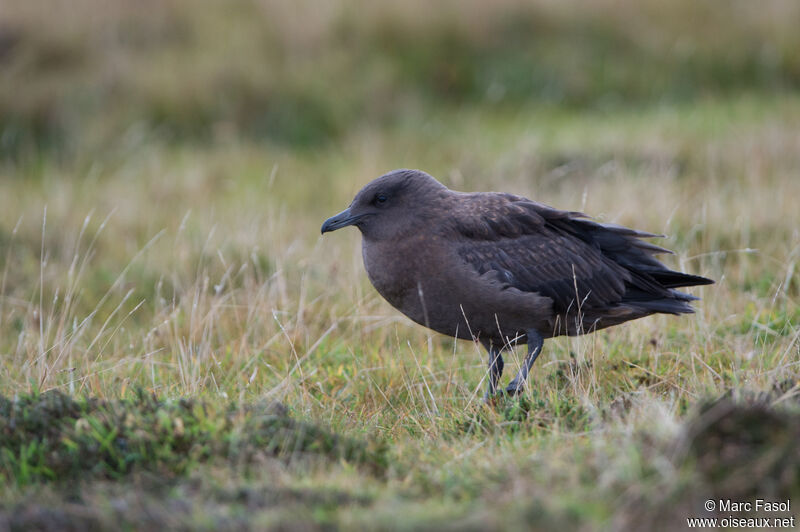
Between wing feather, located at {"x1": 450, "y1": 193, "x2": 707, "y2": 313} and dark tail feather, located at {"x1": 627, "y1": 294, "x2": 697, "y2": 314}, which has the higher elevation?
wing feather, located at {"x1": 450, "y1": 193, "x2": 707, "y2": 313}

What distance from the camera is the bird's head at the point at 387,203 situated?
5027 millimetres

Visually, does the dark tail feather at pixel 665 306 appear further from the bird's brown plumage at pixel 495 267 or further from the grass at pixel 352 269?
the grass at pixel 352 269

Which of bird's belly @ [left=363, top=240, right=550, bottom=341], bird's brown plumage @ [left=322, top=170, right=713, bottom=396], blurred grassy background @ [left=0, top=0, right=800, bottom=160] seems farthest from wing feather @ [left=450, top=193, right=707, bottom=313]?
blurred grassy background @ [left=0, top=0, right=800, bottom=160]

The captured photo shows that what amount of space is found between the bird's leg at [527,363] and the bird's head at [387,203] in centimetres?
88

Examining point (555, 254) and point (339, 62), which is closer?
point (555, 254)

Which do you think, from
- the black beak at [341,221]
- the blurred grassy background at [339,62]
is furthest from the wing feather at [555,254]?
the blurred grassy background at [339,62]

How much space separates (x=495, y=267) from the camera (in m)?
4.89

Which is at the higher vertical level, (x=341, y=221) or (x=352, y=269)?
(x=341, y=221)

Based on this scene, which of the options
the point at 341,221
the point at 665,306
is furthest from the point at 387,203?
the point at 665,306

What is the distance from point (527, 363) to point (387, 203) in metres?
1.16

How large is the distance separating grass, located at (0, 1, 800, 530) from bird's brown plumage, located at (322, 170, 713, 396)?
1.02ft

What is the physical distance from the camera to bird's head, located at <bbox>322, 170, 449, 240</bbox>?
503 centimetres

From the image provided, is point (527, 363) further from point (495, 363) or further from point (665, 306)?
point (665, 306)

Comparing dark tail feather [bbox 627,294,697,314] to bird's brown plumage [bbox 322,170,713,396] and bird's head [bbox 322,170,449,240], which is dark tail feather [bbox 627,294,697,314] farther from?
bird's head [bbox 322,170,449,240]
